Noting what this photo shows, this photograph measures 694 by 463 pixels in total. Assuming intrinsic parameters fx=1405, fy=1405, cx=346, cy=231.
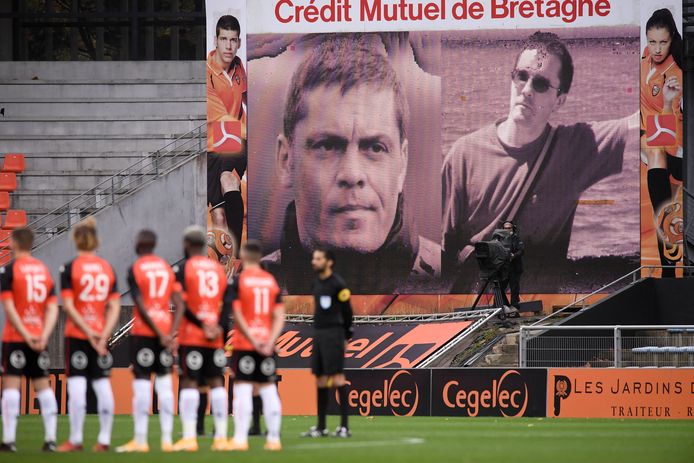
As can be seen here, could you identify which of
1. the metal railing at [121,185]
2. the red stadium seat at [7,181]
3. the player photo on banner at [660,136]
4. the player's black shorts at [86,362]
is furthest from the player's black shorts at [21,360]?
the red stadium seat at [7,181]

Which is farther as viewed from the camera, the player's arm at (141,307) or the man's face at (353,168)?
the man's face at (353,168)

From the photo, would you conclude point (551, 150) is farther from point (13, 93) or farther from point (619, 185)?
point (13, 93)

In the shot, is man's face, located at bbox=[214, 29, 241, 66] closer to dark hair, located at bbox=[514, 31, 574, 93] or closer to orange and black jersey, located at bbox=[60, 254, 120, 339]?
dark hair, located at bbox=[514, 31, 574, 93]

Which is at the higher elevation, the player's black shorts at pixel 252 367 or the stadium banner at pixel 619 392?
the player's black shorts at pixel 252 367

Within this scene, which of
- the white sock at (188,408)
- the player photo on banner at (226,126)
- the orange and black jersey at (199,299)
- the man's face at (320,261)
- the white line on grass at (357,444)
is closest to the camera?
the white sock at (188,408)

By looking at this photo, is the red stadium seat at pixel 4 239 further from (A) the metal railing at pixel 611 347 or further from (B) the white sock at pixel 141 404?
(B) the white sock at pixel 141 404

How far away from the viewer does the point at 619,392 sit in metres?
22.9

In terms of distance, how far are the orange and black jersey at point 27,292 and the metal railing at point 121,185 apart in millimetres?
21362

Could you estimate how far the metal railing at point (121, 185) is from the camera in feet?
115

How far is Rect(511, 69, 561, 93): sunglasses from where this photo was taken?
32.6 m

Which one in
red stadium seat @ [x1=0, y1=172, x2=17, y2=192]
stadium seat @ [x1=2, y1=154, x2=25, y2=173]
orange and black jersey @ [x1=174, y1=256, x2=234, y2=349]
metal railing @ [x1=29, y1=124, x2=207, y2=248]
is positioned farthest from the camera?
stadium seat @ [x1=2, y1=154, x2=25, y2=173]

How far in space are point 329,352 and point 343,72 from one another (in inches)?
713

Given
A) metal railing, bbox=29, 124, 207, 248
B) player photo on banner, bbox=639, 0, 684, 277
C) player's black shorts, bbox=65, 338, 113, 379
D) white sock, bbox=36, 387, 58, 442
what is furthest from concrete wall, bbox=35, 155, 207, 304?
player's black shorts, bbox=65, 338, 113, 379

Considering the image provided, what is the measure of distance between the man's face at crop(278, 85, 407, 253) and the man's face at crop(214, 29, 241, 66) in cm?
230
